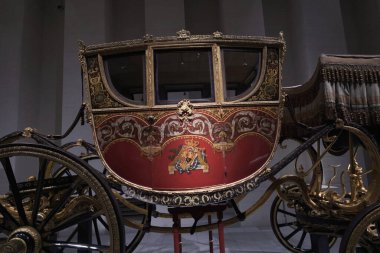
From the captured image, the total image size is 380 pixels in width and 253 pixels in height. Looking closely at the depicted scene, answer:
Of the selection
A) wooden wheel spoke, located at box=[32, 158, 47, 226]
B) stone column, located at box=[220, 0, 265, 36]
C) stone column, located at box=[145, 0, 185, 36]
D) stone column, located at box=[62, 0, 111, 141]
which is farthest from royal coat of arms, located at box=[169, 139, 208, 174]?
stone column, located at box=[145, 0, 185, 36]

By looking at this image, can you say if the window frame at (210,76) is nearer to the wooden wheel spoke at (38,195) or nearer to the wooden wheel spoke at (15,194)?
the wooden wheel spoke at (38,195)

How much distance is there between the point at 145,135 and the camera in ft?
5.84

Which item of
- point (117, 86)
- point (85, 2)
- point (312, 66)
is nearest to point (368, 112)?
point (117, 86)

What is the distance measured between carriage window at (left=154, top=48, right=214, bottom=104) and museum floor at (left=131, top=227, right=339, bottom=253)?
73.3 inches

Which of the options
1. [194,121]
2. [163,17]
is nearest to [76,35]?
[163,17]

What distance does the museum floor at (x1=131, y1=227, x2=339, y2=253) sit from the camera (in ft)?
10.2

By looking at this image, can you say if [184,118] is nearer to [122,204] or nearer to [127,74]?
[127,74]

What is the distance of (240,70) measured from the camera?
1.97m

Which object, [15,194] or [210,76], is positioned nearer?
[15,194]

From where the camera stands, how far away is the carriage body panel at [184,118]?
1750 millimetres

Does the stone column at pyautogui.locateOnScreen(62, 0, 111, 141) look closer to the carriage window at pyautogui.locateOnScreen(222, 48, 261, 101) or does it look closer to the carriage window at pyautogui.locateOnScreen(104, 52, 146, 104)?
the carriage window at pyautogui.locateOnScreen(104, 52, 146, 104)

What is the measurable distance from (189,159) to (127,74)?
26.4 inches

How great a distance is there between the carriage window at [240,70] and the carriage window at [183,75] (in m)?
0.12

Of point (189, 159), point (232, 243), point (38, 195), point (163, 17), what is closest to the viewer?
point (38, 195)
